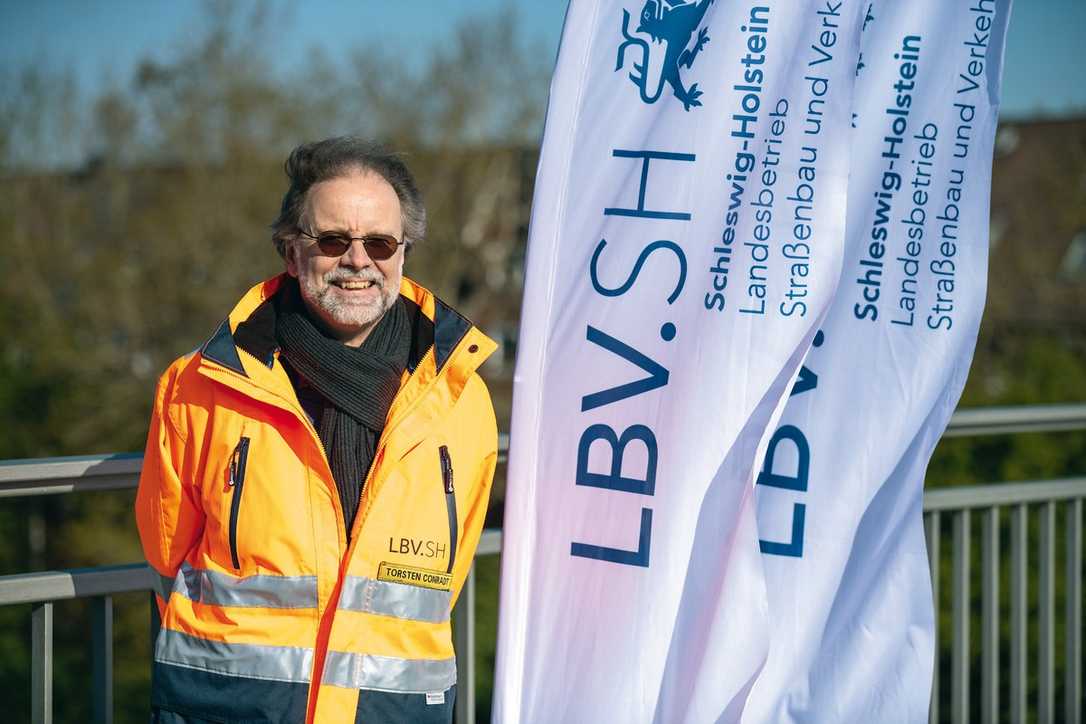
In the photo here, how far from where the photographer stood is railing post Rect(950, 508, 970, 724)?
156 inches

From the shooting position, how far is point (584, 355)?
2.64 meters

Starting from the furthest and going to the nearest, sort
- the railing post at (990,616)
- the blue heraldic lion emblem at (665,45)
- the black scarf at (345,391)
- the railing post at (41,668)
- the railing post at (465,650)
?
the railing post at (990,616) < the railing post at (465,650) < the railing post at (41,668) < the blue heraldic lion emblem at (665,45) < the black scarf at (345,391)

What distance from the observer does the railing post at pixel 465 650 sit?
331 cm

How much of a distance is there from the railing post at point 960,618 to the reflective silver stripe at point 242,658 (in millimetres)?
2463

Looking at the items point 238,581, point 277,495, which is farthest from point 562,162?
point 238,581

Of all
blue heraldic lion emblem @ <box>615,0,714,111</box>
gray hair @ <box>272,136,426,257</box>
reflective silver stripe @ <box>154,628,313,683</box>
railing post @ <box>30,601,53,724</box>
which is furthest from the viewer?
railing post @ <box>30,601,53,724</box>

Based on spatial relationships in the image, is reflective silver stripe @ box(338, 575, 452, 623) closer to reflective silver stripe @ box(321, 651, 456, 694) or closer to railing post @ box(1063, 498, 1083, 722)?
reflective silver stripe @ box(321, 651, 456, 694)

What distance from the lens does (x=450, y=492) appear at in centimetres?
248

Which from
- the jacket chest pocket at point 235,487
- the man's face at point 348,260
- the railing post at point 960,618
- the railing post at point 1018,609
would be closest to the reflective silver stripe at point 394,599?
the jacket chest pocket at point 235,487

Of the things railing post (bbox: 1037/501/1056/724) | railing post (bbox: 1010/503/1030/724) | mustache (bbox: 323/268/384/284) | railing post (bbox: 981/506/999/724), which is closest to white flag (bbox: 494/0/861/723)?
mustache (bbox: 323/268/384/284)

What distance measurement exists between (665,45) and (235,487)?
4.44 ft

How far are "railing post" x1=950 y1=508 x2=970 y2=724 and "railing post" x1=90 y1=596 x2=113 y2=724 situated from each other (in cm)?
264

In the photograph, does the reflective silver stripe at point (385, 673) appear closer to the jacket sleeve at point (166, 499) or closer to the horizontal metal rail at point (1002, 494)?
the jacket sleeve at point (166, 499)

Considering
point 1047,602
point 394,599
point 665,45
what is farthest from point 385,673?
point 1047,602
